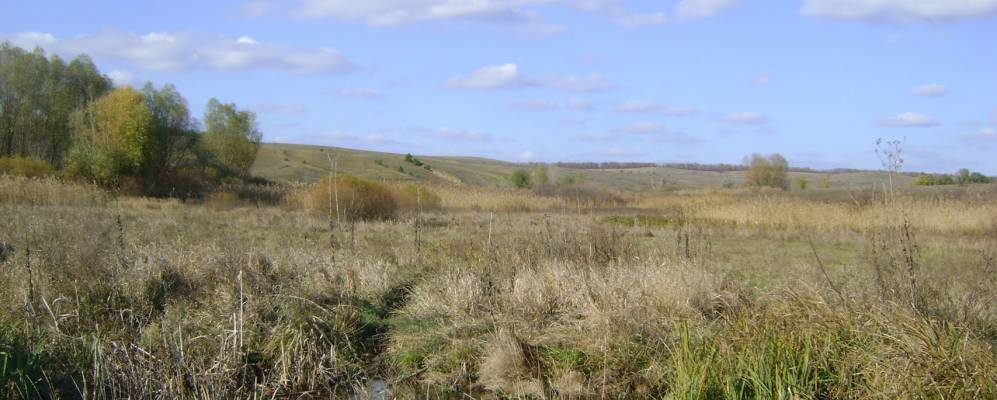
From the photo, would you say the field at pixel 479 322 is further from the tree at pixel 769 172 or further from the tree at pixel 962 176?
the tree at pixel 769 172

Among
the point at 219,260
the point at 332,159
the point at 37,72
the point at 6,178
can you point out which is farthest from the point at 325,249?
the point at 37,72

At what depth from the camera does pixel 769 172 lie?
2926 inches

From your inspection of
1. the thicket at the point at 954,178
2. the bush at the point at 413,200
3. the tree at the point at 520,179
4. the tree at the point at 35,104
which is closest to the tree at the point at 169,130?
the tree at the point at 35,104

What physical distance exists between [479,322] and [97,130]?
33825 millimetres

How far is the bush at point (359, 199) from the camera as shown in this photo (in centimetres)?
2220

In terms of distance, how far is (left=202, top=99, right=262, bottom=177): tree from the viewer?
5344 centimetres

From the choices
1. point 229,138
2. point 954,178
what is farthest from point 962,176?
point 229,138

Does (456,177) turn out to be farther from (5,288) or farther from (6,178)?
(5,288)

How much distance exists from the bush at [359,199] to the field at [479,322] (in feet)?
32.9

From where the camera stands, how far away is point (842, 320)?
684 centimetres

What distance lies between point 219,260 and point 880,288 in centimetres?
749

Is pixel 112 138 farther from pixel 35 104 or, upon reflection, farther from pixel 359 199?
pixel 359 199

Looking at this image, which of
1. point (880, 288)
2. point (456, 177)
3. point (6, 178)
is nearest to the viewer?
point (880, 288)

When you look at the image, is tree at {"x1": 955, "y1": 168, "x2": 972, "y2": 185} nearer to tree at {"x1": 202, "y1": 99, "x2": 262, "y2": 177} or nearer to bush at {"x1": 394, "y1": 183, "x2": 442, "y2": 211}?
bush at {"x1": 394, "y1": 183, "x2": 442, "y2": 211}
